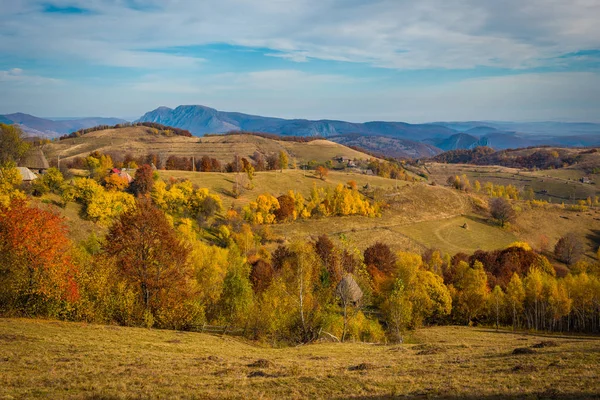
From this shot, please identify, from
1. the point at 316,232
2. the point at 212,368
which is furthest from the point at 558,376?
the point at 316,232

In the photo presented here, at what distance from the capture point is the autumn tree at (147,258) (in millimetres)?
33691

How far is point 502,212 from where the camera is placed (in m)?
128

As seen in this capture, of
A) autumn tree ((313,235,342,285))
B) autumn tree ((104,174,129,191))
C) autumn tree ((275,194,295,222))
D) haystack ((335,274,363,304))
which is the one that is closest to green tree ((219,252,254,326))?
autumn tree ((313,235,342,285))

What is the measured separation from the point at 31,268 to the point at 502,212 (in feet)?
425

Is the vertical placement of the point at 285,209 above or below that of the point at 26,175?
below

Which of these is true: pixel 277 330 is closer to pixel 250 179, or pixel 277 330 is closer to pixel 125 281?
pixel 125 281

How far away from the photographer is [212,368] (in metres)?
19.3

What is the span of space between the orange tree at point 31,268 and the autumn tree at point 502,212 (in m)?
126

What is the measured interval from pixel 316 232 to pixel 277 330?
72.7 meters

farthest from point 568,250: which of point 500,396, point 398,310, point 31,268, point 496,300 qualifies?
point 31,268

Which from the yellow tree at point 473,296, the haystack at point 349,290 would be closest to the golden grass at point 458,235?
the yellow tree at point 473,296

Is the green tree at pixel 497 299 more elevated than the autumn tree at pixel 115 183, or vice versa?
the autumn tree at pixel 115 183

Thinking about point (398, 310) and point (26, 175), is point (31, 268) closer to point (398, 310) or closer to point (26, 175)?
point (398, 310)

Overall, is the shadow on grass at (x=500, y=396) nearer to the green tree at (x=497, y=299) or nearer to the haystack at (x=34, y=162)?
the green tree at (x=497, y=299)
